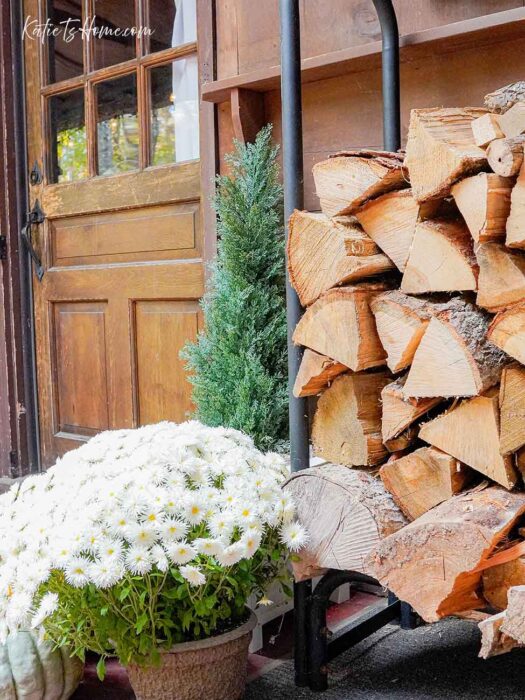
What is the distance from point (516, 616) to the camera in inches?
38.2

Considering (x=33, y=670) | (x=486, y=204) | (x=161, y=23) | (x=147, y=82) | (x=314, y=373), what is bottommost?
(x=33, y=670)

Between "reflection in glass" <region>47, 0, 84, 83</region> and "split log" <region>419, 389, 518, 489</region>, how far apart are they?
2069mm

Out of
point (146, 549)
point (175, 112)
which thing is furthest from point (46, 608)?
point (175, 112)

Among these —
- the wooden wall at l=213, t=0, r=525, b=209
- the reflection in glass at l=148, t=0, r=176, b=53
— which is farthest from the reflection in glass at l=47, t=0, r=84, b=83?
the wooden wall at l=213, t=0, r=525, b=209

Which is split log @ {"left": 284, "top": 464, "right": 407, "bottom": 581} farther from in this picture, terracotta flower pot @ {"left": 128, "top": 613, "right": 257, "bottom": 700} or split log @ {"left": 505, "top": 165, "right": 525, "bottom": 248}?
split log @ {"left": 505, "top": 165, "right": 525, "bottom": 248}

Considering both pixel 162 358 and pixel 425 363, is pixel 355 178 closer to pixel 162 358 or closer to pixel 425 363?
pixel 425 363

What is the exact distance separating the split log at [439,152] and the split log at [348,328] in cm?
19

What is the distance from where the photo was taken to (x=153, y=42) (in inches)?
96.5

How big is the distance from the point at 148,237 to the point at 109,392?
563 millimetres

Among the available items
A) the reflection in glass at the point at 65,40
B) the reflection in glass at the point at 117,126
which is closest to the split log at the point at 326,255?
the reflection in glass at the point at 117,126

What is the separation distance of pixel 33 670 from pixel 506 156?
47.4 inches

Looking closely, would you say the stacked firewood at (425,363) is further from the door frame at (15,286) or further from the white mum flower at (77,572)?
the door frame at (15,286)

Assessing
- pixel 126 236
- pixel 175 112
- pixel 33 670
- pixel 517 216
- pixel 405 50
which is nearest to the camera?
pixel 517 216

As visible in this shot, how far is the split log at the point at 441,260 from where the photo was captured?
1.16 m
